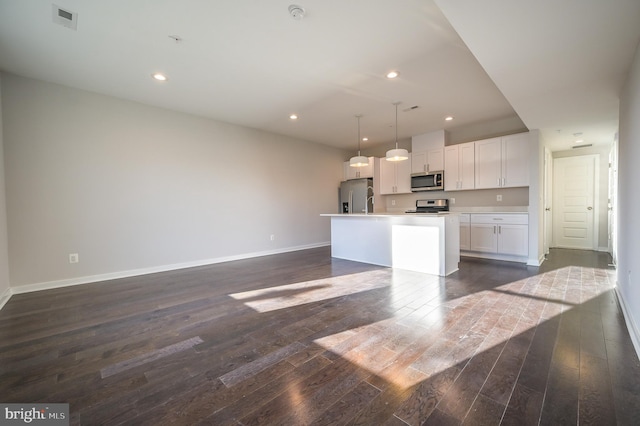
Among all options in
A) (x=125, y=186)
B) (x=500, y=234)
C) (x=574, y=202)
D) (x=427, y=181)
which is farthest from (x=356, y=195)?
(x=125, y=186)

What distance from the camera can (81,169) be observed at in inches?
147

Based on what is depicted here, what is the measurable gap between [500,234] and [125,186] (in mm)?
6459

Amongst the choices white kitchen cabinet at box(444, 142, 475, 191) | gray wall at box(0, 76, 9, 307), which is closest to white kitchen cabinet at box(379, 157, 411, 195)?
white kitchen cabinet at box(444, 142, 475, 191)

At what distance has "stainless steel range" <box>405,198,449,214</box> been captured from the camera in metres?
5.81

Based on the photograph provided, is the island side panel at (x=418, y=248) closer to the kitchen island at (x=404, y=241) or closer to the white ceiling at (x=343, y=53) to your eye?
the kitchen island at (x=404, y=241)

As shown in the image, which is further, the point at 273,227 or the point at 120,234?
the point at 273,227

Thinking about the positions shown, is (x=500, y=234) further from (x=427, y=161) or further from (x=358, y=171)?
(x=358, y=171)

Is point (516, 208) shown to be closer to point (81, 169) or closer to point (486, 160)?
point (486, 160)

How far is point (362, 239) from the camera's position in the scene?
4.88 meters

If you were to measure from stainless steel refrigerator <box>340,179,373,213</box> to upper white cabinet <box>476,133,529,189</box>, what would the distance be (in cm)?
241

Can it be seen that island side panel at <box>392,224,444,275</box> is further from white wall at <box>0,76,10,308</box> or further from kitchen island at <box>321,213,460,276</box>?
white wall at <box>0,76,10,308</box>

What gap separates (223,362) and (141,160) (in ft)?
12.6

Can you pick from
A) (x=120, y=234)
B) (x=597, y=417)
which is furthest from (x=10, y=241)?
(x=597, y=417)

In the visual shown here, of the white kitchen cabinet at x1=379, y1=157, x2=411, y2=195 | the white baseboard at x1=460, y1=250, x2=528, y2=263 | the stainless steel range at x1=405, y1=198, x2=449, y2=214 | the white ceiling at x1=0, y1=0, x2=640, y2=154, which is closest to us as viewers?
the white ceiling at x1=0, y1=0, x2=640, y2=154
